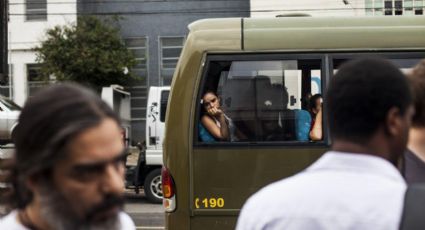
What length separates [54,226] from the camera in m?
1.70

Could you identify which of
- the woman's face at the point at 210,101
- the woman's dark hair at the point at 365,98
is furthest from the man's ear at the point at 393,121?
the woman's face at the point at 210,101

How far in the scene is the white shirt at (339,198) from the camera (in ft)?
6.27

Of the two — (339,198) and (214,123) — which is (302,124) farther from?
(339,198)

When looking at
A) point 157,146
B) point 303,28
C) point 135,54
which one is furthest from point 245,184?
point 135,54

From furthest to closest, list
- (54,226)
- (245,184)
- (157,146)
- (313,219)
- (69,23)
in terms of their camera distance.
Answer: (69,23) < (157,146) < (245,184) < (313,219) < (54,226)

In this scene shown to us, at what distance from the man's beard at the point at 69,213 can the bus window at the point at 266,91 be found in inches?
164

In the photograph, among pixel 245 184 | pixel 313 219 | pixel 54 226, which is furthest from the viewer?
pixel 245 184

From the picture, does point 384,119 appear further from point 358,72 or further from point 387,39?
point 387,39

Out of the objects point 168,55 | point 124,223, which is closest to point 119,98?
point 168,55

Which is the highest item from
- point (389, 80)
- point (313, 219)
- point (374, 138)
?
point (389, 80)

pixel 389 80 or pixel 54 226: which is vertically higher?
pixel 389 80

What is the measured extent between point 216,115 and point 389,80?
392 centimetres

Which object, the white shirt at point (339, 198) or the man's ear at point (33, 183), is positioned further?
the white shirt at point (339, 198)

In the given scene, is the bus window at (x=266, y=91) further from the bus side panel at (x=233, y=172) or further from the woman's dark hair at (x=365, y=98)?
the woman's dark hair at (x=365, y=98)
